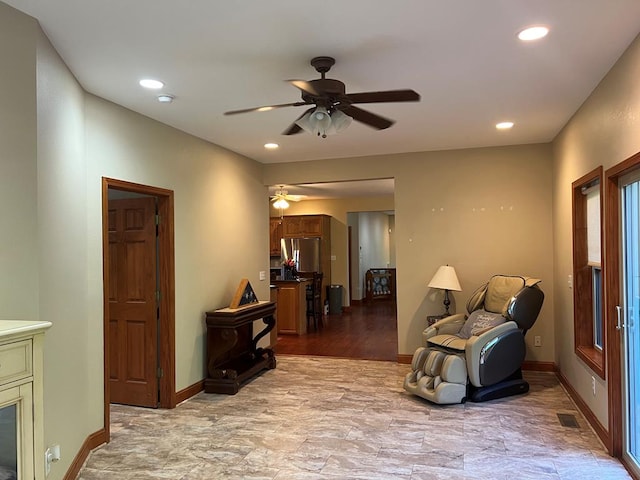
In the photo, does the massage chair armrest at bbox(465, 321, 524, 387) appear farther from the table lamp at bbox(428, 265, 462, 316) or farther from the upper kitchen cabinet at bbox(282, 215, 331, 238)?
the upper kitchen cabinet at bbox(282, 215, 331, 238)

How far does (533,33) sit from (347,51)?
40.8 inches

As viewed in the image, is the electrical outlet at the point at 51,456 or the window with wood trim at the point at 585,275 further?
the window with wood trim at the point at 585,275

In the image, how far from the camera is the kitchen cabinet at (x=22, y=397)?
1882 mm

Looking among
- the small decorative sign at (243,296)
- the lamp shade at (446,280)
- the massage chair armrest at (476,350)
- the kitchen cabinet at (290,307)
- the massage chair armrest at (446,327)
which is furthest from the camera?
the kitchen cabinet at (290,307)

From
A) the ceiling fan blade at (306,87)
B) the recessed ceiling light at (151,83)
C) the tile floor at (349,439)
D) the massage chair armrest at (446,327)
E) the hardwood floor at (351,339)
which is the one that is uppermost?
the recessed ceiling light at (151,83)

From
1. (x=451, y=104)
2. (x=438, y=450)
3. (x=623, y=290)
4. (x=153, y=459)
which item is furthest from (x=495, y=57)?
(x=153, y=459)

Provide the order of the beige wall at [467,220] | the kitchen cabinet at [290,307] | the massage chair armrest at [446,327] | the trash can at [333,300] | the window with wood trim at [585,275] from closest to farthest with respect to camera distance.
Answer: the window with wood trim at [585,275], the massage chair armrest at [446,327], the beige wall at [467,220], the kitchen cabinet at [290,307], the trash can at [333,300]

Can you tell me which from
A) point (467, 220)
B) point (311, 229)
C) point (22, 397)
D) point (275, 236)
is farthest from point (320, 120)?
point (311, 229)

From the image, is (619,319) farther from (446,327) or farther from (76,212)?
(76,212)

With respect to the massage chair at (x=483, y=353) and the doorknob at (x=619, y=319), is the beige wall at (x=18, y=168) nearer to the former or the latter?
the massage chair at (x=483, y=353)

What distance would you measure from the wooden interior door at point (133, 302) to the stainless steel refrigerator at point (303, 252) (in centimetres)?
557

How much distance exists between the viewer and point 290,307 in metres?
7.95

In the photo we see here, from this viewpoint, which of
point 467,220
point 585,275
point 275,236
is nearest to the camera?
point 585,275

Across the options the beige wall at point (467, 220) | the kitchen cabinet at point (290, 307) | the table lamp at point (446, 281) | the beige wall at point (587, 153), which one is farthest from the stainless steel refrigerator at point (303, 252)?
the beige wall at point (587, 153)
